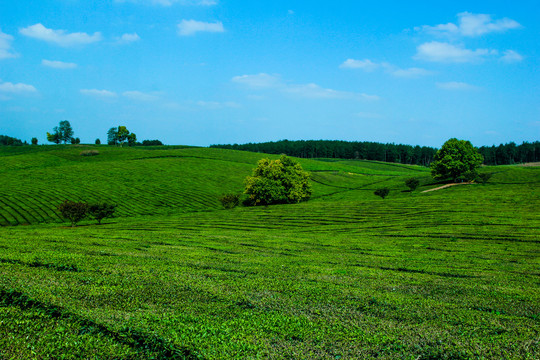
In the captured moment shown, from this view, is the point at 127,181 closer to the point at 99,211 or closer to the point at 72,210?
the point at 99,211

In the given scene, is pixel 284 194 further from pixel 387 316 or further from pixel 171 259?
pixel 387 316

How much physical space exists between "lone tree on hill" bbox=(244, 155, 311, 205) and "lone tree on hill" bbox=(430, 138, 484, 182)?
4299cm

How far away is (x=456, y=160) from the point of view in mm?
110438

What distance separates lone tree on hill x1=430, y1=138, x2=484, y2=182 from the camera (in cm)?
10944

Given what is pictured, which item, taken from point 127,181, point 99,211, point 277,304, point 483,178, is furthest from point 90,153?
point 277,304

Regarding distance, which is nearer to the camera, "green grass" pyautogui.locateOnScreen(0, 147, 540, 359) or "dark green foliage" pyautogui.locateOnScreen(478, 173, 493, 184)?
"green grass" pyautogui.locateOnScreen(0, 147, 540, 359)

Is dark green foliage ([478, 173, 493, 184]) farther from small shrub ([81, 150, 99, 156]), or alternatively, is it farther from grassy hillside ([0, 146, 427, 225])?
small shrub ([81, 150, 99, 156])

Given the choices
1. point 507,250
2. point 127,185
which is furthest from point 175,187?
point 507,250

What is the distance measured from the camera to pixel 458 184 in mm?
107438

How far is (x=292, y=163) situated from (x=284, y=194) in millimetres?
12872

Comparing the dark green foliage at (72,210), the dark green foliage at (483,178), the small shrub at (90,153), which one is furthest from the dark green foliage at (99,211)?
the small shrub at (90,153)

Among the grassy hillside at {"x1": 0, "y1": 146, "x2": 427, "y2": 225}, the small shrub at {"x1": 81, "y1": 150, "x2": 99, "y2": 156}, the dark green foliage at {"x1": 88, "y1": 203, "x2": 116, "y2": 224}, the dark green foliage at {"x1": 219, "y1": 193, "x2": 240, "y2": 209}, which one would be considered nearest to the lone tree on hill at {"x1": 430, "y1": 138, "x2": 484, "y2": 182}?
the grassy hillside at {"x1": 0, "y1": 146, "x2": 427, "y2": 225}

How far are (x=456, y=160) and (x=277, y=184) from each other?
185 ft

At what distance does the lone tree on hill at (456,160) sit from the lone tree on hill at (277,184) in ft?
141
